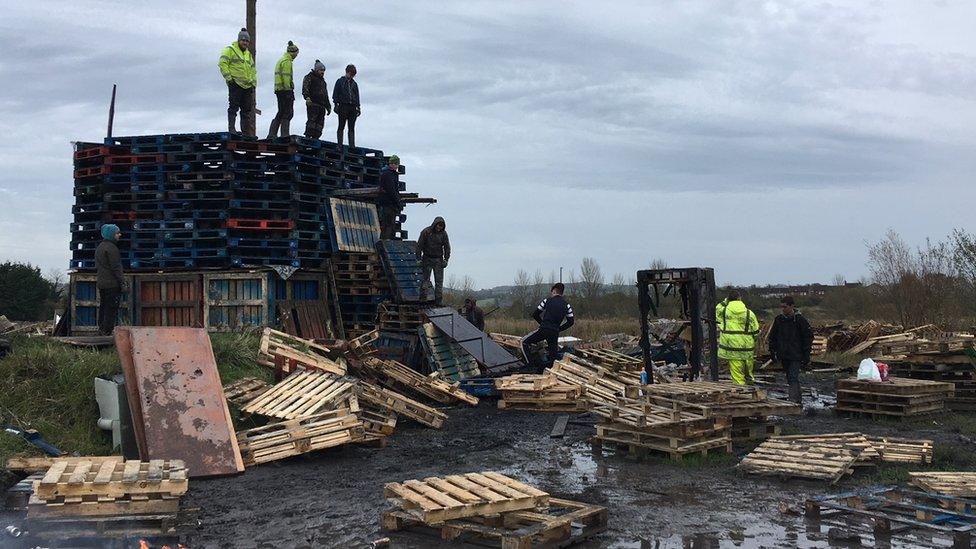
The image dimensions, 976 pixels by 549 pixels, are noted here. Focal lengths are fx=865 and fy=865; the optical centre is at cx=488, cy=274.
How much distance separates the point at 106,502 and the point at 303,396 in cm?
453

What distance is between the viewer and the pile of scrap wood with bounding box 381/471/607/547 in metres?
6.95

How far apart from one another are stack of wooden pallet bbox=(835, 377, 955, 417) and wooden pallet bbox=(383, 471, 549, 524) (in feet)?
27.9

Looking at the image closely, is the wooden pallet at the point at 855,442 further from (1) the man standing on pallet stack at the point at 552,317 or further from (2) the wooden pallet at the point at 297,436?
(1) the man standing on pallet stack at the point at 552,317

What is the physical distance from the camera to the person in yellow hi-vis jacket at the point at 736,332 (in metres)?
14.5

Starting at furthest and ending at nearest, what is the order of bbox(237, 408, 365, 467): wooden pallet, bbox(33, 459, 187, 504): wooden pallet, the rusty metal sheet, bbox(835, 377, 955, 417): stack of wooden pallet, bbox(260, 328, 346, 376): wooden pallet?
bbox(835, 377, 955, 417): stack of wooden pallet → bbox(260, 328, 346, 376): wooden pallet → bbox(237, 408, 365, 467): wooden pallet → the rusty metal sheet → bbox(33, 459, 187, 504): wooden pallet

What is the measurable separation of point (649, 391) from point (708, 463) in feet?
4.96

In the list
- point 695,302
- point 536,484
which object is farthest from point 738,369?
point 536,484

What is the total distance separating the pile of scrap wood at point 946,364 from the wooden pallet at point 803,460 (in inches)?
276

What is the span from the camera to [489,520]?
7.29 meters

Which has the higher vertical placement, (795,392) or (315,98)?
(315,98)

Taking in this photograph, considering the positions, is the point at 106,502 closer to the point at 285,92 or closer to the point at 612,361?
the point at 612,361


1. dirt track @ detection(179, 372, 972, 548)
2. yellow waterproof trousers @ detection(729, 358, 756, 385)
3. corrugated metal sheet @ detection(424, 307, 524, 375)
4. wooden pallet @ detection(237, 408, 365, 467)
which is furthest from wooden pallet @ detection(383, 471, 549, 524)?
corrugated metal sheet @ detection(424, 307, 524, 375)

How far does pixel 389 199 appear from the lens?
18.1 meters

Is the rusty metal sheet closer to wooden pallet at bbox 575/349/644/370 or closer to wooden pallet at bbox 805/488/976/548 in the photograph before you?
wooden pallet at bbox 805/488/976/548
